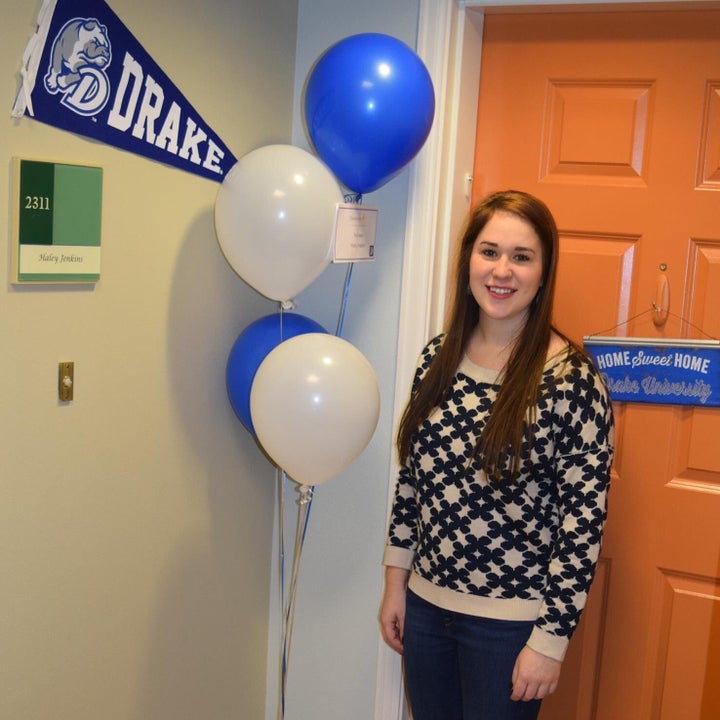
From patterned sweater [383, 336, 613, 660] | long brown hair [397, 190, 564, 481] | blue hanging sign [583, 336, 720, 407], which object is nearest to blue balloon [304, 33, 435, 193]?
long brown hair [397, 190, 564, 481]

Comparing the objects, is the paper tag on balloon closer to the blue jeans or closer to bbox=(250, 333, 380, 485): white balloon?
bbox=(250, 333, 380, 485): white balloon

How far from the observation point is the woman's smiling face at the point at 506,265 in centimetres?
166

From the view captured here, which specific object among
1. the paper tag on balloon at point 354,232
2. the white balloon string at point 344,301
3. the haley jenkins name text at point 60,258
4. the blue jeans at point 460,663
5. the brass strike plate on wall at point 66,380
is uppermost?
the paper tag on balloon at point 354,232

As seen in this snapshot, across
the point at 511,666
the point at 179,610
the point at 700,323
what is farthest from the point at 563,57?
the point at 179,610

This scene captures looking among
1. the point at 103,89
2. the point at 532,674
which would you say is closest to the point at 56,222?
the point at 103,89

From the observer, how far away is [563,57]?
80.2 inches

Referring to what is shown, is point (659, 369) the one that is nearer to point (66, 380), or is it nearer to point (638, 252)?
point (638, 252)

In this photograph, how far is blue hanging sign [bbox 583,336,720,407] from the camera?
194 cm

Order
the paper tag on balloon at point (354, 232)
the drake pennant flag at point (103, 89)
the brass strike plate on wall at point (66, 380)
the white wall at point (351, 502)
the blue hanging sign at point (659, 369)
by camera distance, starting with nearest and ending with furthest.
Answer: the drake pennant flag at point (103, 89)
the brass strike plate on wall at point (66, 380)
the paper tag on balloon at point (354, 232)
the blue hanging sign at point (659, 369)
the white wall at point (351, 502)

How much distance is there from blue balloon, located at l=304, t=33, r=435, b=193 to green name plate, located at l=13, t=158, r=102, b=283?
1.47ft

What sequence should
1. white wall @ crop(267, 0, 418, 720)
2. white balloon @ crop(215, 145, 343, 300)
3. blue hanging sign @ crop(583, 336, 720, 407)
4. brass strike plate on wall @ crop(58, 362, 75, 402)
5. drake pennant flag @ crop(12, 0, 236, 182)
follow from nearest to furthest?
drake pennant flag @ crop(12, 0, 236, 182), brass strike plate on wall @ crop(58, 362, 75, 402), white balloon @ crop(215, 145, 343, 300), blue hanging sign @ crop(583, 336, 720, 407), white wall @ crop(267, 0, 418, 720)

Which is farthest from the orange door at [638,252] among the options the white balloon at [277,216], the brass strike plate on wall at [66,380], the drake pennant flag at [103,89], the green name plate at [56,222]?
the brass strike plate on wall at [66,380]

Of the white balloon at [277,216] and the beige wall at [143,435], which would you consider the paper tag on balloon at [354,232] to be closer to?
the white balloon at [277,216]

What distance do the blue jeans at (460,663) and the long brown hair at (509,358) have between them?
29 cm
